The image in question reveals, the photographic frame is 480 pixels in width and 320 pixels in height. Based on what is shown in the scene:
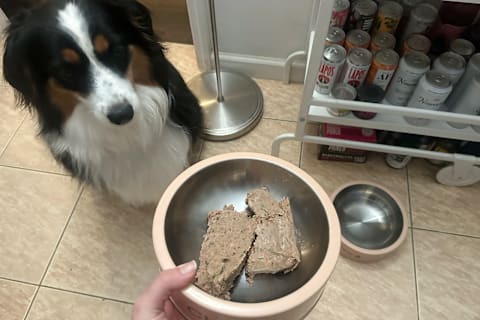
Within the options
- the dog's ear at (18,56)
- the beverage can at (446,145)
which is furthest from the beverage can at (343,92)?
the dog's ear at (18,56)

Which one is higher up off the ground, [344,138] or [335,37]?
[335,37]

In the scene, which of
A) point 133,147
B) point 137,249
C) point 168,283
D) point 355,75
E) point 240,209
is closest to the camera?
point 168,283

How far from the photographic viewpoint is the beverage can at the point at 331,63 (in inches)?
46.6

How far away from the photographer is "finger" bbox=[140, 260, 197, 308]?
0.73 metres

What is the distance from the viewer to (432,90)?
111cm

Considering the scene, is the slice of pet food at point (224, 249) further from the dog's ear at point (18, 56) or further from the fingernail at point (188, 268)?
the dog's ear at point (18, 56)

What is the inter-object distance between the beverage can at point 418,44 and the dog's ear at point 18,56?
100cm

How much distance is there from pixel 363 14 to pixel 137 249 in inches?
41.2

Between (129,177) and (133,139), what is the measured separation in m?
0.16

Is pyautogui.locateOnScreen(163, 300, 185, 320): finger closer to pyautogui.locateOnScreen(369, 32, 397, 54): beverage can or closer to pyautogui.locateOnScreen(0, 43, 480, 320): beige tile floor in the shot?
pyautogui.locateOnScreen(0, 43, 480, 320): beige tile floor

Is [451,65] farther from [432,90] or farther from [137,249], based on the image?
[137,249]

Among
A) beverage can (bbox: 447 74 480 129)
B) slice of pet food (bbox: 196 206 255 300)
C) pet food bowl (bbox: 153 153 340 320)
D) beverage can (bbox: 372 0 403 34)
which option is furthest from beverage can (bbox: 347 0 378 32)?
slice of pet food (bbox: 196 206 255 300)

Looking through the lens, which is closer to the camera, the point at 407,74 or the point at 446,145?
the point at 407,74

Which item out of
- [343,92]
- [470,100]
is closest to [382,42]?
[343,92]
